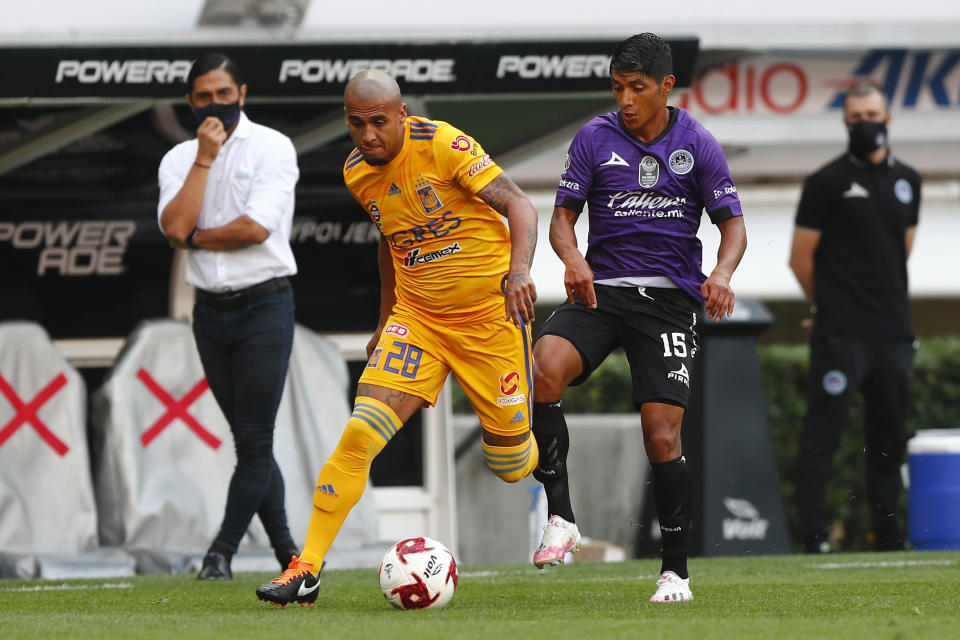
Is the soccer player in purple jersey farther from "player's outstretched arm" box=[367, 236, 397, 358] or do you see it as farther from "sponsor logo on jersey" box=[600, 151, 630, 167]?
"player's outstretched arm" box=[367, 236, 397, 358]

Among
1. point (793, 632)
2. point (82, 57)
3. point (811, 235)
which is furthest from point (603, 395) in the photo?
point (793, 632)

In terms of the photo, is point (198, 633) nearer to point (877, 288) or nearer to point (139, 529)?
point (139, 529)

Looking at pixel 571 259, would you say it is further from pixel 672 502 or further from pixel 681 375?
pixel 672 502

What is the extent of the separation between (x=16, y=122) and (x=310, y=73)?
1996 millimetres

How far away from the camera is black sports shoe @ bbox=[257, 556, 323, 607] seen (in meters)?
6.17

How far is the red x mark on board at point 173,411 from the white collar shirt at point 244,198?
233 cm

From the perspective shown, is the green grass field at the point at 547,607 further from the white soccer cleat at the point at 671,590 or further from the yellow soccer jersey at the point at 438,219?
the yellow soccer jersey at the point at 438,219

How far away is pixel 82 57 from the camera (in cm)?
884

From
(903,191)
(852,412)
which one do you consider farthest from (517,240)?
(852,412)

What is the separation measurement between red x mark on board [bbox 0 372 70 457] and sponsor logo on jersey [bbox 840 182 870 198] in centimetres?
460

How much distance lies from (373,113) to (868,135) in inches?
179

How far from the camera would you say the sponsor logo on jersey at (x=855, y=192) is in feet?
33.2

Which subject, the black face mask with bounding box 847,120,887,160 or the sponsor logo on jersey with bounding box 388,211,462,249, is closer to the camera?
the sponsor logo on jersey with bounding box 388,211,462,249

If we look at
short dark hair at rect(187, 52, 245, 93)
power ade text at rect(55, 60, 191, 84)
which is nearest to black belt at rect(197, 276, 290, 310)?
short dark hair at rect(187, 52, 245, 93)
